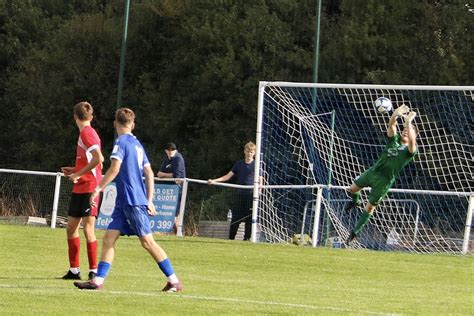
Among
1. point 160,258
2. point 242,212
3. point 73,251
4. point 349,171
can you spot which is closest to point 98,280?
point 160,258

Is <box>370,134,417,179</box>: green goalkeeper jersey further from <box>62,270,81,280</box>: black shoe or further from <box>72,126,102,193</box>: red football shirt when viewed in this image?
<box>62,270,81,280</box>: black shoe

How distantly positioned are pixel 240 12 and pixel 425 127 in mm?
18588

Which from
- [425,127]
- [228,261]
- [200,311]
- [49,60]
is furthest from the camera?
[49,60]

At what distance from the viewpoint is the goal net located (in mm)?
23859

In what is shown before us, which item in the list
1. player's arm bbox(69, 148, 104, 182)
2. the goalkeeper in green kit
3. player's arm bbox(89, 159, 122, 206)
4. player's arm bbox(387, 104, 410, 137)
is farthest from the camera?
the goalkeeper in green kit

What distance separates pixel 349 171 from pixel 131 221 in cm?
1322

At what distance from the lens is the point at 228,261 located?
57.3 ft

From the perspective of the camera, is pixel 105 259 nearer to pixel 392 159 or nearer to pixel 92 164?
pixel 92 164

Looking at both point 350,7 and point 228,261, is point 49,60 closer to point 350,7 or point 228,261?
point 350,7

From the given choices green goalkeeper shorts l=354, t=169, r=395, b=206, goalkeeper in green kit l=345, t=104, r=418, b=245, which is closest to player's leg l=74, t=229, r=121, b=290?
goalkeeper in green kit l=345, t=104, r=418, b=245

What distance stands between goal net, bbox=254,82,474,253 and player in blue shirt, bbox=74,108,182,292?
10054mm

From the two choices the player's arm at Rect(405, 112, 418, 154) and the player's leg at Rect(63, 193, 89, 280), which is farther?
the player's arm at Rect(405, 112, 418, 154)

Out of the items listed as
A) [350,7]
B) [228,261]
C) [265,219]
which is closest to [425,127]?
[265,219]

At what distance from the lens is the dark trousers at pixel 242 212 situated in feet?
76.7
